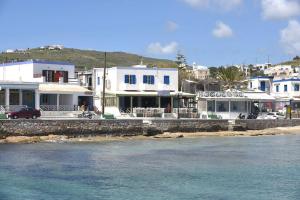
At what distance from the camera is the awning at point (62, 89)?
70875 millimetres

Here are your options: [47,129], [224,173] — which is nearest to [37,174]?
[224,173]

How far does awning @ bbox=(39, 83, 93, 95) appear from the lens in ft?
233

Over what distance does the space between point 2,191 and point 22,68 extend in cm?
5055

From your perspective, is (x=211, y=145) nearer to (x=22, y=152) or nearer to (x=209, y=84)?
(x=22, y=152)

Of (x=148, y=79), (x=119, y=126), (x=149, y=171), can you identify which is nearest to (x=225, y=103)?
(x=148, y=79)

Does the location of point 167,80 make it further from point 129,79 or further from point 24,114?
point 24,114

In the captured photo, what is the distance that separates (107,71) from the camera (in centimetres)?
7950

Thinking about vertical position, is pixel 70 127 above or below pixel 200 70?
below

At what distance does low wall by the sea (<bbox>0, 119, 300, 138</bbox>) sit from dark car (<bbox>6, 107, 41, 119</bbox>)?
418 cm

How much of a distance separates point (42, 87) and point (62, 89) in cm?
244

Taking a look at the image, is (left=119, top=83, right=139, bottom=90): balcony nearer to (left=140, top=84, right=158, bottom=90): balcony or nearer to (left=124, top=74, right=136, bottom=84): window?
(left=124, top=74, right=136, bottom=84): window

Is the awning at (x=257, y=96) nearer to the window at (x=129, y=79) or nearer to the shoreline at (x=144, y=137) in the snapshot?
the shoreline at (x=144, y=137)

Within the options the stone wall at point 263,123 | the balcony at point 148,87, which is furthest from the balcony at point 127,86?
the stone wall at point 263,123

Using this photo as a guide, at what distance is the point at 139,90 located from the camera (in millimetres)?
77500
